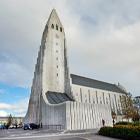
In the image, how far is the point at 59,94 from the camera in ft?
185

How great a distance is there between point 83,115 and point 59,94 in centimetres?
1498

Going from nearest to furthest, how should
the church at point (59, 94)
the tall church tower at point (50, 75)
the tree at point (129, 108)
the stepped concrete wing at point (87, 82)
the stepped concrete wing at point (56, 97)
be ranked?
the church at point (59, 94) → the stepped concrete wing at point (56, 97) → the tall church tower at point (50, 75) → the tree at point (129, 108) → the stepped concrete wing at point (87, 82)

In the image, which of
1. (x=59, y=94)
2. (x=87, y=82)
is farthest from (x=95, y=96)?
(x=59, y=94)

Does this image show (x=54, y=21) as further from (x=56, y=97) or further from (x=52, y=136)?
(x=52, y=136)

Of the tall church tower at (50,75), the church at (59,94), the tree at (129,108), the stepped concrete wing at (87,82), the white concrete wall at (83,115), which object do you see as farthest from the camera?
the stepped concrete wing at (87,82)

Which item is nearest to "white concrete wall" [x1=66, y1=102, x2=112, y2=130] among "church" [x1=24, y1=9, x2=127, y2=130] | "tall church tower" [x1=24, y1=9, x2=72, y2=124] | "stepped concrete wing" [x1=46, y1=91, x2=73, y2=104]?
"church" [x1=24, y1=9, x2=127, y2=130]

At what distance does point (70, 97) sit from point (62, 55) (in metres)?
13.5

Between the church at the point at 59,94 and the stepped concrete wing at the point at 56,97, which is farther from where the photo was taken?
the stepped concrete wing at the point at 56,97

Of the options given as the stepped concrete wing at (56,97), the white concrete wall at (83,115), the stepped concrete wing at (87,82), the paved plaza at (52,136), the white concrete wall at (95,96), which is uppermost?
the stepped concrete wing at (87,82)

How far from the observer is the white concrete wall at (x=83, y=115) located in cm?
4109

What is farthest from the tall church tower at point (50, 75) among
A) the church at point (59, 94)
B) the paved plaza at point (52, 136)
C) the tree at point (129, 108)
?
the paved plaza at point (52, 136)

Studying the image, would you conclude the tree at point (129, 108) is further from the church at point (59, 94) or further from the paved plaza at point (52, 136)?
the paved plaza at point (52, 136)

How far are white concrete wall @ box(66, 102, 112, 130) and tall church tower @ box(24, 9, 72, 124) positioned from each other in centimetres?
898

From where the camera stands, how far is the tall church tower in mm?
52606
